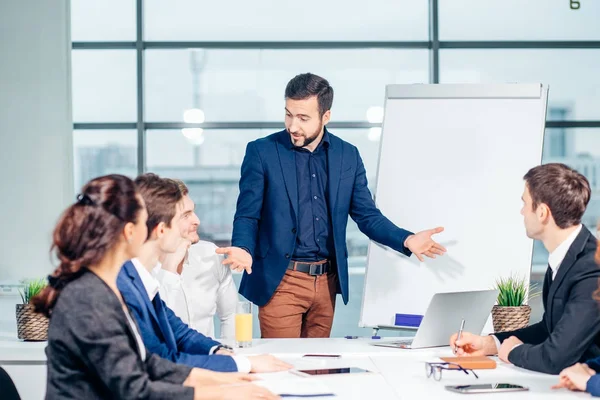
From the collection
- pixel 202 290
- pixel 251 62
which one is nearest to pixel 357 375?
pixel 202 290

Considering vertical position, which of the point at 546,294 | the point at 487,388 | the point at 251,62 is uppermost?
the point at 251,62

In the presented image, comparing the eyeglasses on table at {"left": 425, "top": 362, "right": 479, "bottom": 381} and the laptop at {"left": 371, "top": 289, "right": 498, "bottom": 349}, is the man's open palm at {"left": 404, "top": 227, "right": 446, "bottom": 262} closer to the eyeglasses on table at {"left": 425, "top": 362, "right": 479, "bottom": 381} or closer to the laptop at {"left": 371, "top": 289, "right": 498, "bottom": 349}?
the laptop at {"left": 371, "top": 289, "right": 498, "bottom": 349}

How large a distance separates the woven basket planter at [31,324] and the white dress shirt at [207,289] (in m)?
0.52

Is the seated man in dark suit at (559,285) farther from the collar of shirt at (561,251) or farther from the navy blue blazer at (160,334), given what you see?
the navy blue blazer at (160,334)

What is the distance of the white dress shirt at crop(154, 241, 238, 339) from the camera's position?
315 centimetres

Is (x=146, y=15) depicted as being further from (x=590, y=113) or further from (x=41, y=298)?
(x=41, y=298)

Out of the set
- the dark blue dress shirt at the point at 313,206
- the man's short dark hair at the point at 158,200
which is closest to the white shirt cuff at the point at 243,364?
the man's short dark hair at the point at 158,200

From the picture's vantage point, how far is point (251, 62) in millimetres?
6246

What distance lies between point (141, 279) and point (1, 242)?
386 centimetres

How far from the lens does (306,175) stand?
3.45 meters

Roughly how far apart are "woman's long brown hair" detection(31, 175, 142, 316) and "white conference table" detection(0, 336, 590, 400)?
0.59 meters

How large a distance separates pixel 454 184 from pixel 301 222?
2.67ft

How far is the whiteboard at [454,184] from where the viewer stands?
3635 mm

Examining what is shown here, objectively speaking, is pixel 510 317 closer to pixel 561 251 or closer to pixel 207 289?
pixel 561 251
